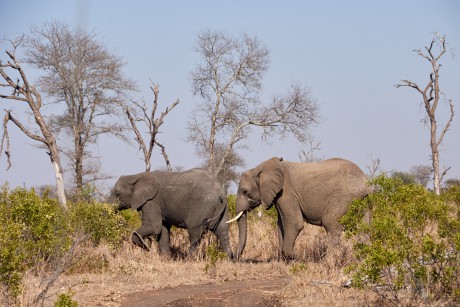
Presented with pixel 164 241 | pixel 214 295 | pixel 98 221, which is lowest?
pixel 214 295

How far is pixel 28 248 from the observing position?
11.2 m

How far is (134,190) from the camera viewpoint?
16.1 meters

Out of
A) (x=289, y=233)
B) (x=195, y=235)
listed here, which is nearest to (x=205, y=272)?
(x=289, y=233)

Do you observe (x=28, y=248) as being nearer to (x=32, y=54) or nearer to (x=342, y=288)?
(x=342, y=288)

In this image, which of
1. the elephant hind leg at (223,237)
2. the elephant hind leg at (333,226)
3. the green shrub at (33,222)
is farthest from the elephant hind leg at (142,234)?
the elephant hind leg at (333,226)

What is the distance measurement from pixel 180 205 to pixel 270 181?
2.07 metres

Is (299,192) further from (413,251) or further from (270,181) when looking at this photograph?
(413,251)

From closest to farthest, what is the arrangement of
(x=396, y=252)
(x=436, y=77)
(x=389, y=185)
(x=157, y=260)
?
(x=396, y=252), (x=389, y=185), (x=157, y=260), (x=436, y=77)

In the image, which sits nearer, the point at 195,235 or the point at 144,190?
the point at 195,235

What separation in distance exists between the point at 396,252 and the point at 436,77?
80.5 feet

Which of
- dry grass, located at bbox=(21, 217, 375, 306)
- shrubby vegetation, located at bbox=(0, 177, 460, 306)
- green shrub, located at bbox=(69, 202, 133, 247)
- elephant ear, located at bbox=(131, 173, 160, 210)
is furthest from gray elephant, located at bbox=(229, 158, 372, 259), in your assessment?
green shrub, located at bbox=(69, 202, 133, 247)

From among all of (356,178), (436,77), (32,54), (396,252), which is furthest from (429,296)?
(32,54)

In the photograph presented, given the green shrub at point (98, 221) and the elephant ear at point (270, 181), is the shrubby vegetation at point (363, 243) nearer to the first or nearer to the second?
the green shrub at point (98, 221)

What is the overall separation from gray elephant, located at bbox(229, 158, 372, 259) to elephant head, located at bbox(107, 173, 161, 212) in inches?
79.6
